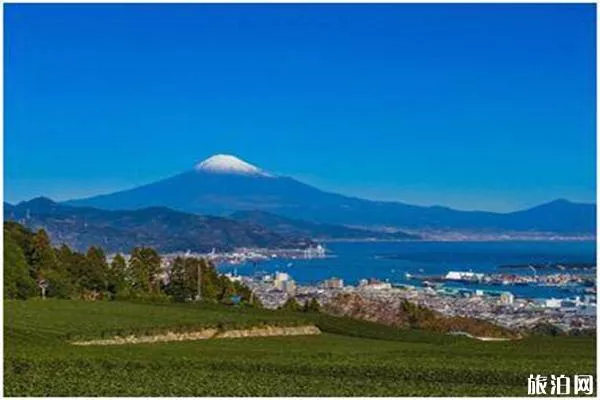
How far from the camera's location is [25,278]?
26.7 m

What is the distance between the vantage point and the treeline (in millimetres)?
→ 27203

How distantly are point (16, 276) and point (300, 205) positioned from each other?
5461 centimetres

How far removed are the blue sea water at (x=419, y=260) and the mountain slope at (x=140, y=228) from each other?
1793 mm

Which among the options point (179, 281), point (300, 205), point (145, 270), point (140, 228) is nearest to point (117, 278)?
point (145, 270)

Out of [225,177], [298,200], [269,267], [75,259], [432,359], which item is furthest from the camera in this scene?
[298,200]

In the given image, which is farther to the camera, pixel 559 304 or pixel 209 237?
pixel 209 237

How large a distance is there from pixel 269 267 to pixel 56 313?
119ft

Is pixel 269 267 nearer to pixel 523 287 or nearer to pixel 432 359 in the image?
pixel 523 287

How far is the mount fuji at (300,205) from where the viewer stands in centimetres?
6341

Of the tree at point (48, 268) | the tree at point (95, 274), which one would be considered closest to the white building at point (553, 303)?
the tree at point (95, 274)

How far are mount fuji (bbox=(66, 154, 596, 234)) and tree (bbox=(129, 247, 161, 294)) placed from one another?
22755 mm

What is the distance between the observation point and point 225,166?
57.1 meters

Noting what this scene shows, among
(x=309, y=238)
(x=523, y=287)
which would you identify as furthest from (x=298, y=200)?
(x=523, y=287)

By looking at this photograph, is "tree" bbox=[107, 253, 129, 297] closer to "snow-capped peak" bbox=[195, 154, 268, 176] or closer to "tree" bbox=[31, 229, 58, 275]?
"tree" bbox=[31, 229, 58, 275]
